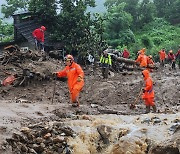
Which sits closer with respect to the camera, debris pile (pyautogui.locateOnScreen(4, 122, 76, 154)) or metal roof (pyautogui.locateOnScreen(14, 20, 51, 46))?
debris pile (pyautogui.locateOnScreen(4, 122, 76, 154))

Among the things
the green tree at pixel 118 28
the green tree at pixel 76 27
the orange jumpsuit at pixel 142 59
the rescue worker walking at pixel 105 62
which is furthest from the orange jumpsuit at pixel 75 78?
the green tree at pixel 118 28

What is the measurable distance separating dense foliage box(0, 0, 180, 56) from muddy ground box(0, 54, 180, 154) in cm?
287

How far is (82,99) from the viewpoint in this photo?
16.0 meters

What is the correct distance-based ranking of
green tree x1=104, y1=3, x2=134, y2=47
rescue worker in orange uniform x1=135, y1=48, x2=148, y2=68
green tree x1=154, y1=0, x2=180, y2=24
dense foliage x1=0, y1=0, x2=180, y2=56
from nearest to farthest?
rescue worker in orange uniform x1=135, y1=48, x2=148, y2=68 → dense foliage x1=0, y1=0, x2=180, y2=56 → green tree x1=104, y1=3, x2=134, y2=47 → green tree x1=154, y1=0, x2=180, y2=24

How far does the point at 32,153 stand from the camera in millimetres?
8141

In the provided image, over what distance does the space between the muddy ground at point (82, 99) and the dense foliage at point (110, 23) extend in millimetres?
2866

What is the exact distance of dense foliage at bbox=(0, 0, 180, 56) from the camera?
2406cm

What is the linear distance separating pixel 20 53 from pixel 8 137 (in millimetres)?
10651

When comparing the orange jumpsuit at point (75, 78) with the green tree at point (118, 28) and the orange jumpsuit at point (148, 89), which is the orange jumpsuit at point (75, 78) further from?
the green tree at point (118, 28)

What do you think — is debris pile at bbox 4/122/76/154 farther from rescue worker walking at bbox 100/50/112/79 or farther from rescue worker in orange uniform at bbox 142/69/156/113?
rescue worker walking at bbox 100/50/112/79

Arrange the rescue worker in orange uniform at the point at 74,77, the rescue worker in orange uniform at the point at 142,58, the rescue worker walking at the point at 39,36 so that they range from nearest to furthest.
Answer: the rescue worker in orange uniform at the point at 74,77 < the rescue worker in orange uniform at the point at 142,58 < the rescue worker walking at the point at 39,36

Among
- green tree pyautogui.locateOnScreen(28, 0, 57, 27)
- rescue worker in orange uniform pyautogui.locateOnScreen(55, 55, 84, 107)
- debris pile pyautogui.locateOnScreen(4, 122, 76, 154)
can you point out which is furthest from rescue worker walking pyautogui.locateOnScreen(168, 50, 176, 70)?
debris pile pyautogui.locateOnScreen(4, 122, 76, 154)

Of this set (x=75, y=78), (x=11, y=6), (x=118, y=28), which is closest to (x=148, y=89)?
(x=75, y=78)

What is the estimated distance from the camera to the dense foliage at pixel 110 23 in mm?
24062
